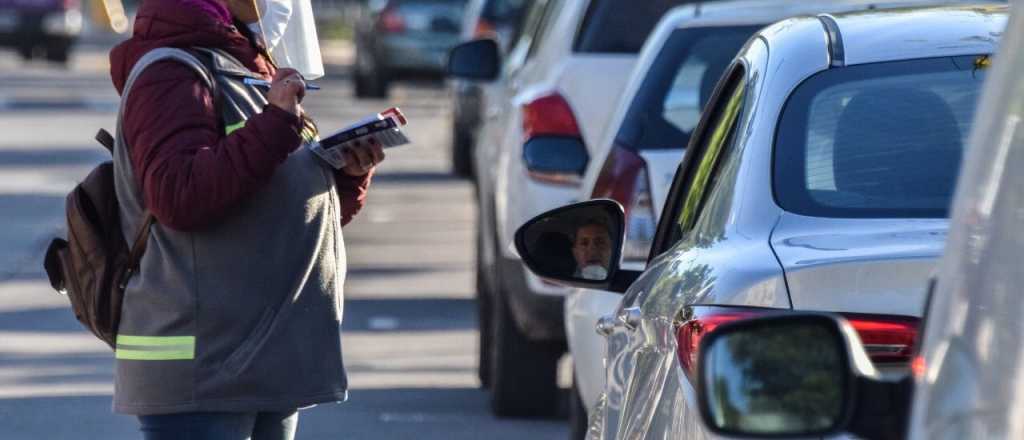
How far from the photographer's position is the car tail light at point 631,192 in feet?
21.4

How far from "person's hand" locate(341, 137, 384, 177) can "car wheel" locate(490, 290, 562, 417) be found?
404cm

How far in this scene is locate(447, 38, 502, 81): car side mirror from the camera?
10758mm

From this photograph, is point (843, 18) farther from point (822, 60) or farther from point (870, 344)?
point (870, 344)

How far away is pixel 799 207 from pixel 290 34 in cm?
120

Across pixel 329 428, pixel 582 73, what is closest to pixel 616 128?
pixel 582 73

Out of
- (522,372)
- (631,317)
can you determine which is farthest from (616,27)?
(631,317)

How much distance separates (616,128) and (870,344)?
12.2 feet

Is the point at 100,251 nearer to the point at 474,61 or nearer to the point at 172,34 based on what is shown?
the point at 172,34

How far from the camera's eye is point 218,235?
13.4 feet

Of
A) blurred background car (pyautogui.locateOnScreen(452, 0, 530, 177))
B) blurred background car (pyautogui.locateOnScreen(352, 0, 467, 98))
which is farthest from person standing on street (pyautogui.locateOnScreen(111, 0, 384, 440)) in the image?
blurred background car (pyautogui.locateOnScreen(352, 0, 467, 98))

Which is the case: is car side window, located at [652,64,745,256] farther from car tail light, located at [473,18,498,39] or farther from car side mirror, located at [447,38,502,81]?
car tail light, located at [473,18,498,39]

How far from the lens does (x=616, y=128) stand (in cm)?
667

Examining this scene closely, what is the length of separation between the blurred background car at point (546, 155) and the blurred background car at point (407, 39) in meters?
19.2

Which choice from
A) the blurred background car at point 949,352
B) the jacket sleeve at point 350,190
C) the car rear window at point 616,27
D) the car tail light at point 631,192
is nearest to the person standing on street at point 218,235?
the jacket sleeve at point 350,190
